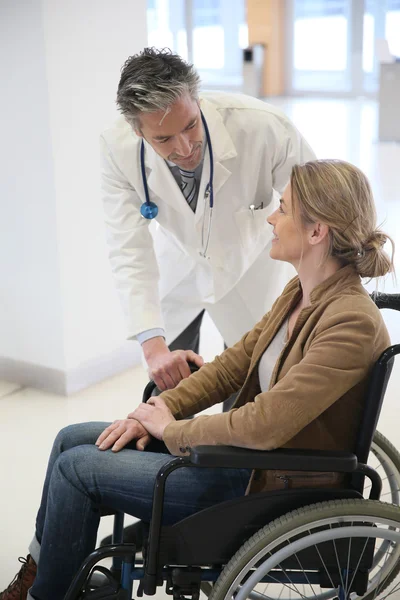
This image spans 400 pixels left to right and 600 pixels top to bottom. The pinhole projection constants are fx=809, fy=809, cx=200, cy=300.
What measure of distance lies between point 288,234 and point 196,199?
0.69 metres

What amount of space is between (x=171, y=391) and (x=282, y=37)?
40.8ft

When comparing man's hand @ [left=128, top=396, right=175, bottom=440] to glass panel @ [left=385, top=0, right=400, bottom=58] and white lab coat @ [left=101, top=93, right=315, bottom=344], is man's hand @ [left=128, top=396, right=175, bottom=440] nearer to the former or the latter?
white lab coat @ [left=101, top=93, right=315, bottom=344]

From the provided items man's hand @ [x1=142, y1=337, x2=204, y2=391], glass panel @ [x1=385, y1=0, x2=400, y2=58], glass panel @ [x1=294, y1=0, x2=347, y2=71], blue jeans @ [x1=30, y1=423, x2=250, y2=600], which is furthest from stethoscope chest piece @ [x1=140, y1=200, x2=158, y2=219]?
glass panel @ [x1=294, y1=0, x2=347, y2=71]

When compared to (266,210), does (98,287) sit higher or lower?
lower

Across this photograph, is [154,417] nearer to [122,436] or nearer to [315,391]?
[122,436]

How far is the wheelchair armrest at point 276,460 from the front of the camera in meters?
1.44

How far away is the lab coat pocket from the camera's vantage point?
238 cm

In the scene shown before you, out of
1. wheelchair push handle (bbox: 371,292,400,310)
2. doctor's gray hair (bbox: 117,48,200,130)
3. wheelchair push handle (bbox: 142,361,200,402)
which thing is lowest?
wheelchair push handle (bbox: 142,361,200,402)

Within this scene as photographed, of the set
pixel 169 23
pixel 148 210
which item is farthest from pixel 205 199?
pixel 169 23

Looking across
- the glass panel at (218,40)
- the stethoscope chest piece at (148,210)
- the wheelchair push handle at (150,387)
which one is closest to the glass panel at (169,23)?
the glass panel at (218,40)

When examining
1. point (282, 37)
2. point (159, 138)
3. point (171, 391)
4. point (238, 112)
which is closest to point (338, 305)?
point (171, 391)

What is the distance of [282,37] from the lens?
13367mm

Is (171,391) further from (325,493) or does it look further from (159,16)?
(159,16)

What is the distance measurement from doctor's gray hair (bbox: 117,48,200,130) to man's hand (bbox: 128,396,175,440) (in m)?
0.69
